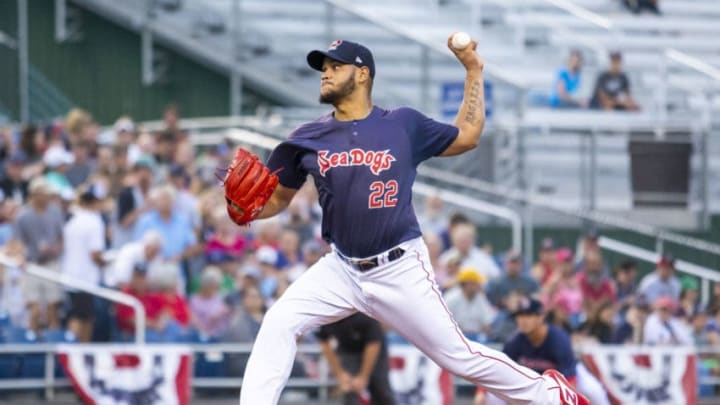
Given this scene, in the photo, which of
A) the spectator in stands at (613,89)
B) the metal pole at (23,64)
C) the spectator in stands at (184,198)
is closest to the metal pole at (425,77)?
the spectator in stands at (613,89)

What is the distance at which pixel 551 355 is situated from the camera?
435 inches

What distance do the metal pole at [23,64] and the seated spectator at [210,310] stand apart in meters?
7.46

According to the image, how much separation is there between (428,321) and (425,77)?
13.4m

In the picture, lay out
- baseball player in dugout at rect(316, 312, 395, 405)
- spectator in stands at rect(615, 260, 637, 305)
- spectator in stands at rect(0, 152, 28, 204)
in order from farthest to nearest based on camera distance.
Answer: spectator in stands at rect(615, 260, 637, 305)
spectator in stands at rect(0, 152, 28, 204)
baseball player in dugout at rect(316, 312, 395, 405)

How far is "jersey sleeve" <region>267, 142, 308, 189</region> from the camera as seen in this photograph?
27.3 ft

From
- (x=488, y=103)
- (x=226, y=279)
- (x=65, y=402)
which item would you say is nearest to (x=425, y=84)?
(x=488, y=103)

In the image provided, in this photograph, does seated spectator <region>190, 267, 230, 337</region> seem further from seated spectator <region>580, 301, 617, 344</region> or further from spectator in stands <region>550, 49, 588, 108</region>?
spectator in stands <region>550, 49, 588, 108</region>

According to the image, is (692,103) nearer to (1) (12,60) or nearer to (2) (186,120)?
(2) (186,120)

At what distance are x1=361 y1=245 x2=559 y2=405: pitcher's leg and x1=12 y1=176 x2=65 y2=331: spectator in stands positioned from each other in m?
7.16

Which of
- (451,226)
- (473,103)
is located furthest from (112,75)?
(473,103)

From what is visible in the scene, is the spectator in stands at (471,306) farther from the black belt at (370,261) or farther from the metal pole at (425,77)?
the black belt at (370,261)

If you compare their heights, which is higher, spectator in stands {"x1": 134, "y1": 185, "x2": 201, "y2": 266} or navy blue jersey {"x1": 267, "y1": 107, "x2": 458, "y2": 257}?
navy blue jersey {"x1": 267, "y1": 107, "x2": 458, "y2": 257}

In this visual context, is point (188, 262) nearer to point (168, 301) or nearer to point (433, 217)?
point (168, 301)

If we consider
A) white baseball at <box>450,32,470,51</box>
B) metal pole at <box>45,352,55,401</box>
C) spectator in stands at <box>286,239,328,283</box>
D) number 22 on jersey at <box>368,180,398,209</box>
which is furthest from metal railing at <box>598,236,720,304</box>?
number 22 on jersey at <box>368,180,398,209</box>
